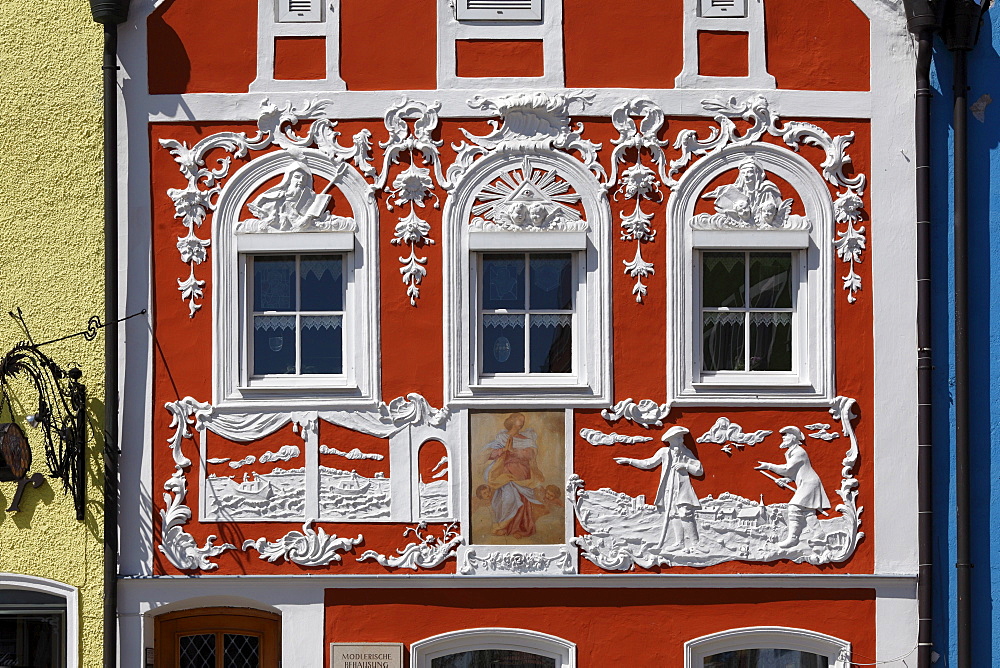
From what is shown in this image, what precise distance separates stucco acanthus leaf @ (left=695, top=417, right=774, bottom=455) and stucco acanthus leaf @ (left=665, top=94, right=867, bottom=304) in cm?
128

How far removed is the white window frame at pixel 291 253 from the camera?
9.30 meters

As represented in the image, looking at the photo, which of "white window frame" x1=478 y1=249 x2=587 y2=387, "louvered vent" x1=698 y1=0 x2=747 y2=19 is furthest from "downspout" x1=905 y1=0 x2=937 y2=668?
"white window frame" x1=478 y1=249 x2=587 y2=387

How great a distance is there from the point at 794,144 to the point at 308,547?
485cm

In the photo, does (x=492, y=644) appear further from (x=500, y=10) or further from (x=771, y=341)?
(x=500, y=10)

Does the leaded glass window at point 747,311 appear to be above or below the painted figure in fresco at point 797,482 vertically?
above

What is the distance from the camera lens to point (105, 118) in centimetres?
934

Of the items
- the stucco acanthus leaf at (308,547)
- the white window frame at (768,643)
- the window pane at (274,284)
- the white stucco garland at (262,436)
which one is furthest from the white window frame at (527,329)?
the white window frame at (768,643)

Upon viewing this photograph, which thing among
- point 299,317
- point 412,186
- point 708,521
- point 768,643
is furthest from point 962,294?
point 299,317

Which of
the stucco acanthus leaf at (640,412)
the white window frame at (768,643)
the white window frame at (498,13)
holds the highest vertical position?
the white window frame at (498,13)

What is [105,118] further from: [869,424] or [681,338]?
[869,424]

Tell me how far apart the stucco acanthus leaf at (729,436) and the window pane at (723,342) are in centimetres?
46

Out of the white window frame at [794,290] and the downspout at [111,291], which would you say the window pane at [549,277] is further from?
the downspout at [111,291]

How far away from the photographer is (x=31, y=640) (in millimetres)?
9406

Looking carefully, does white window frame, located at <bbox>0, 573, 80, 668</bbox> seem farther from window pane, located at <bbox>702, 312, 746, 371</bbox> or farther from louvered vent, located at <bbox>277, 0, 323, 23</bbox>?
window pane, located at <bbox>702, 312, 746, 371</bbox>
